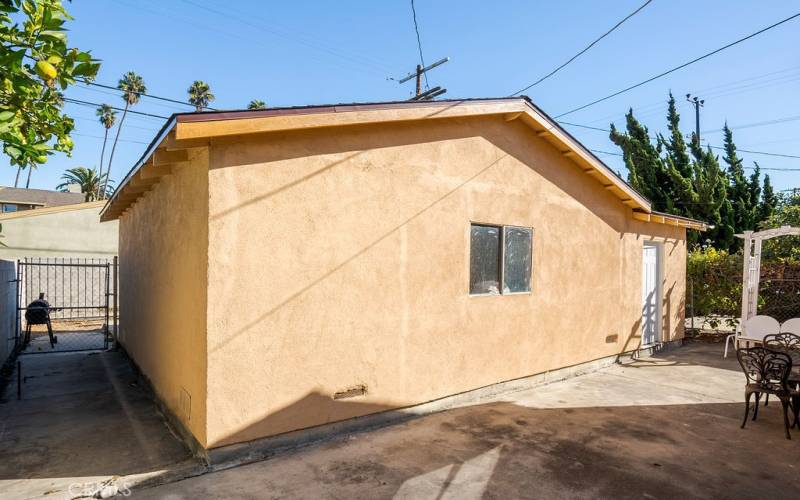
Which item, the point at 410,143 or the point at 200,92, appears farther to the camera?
the point at 200,92

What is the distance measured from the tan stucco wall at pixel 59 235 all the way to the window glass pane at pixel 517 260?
17.9 meters

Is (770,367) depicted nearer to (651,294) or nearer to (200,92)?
(651,294)

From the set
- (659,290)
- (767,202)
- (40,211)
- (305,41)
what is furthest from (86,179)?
(767,202)

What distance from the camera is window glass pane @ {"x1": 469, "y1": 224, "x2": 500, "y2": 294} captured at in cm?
671

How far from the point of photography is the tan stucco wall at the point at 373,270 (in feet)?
15.0

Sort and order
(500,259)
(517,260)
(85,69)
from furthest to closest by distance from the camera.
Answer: (517,260), (500,259), (85,69)

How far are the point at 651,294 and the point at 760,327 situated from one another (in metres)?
2.19

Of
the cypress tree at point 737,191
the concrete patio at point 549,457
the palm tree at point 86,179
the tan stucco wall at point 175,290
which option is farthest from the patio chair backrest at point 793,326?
the palm tree at point 86,179

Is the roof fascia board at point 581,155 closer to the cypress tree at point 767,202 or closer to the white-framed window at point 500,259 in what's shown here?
the white-framed window at point 500,259

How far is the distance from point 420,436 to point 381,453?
27.0 inches

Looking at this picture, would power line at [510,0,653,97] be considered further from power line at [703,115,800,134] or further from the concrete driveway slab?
power line at [703,115,800,134]

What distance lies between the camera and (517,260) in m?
7.39

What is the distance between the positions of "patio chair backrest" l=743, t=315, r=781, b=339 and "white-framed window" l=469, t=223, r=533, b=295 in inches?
206

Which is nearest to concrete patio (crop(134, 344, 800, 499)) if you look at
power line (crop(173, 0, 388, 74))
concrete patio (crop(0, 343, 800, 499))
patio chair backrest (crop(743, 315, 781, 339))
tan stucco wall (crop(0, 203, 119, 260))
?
concrete patio (crop(0, 343, 800, 499))
